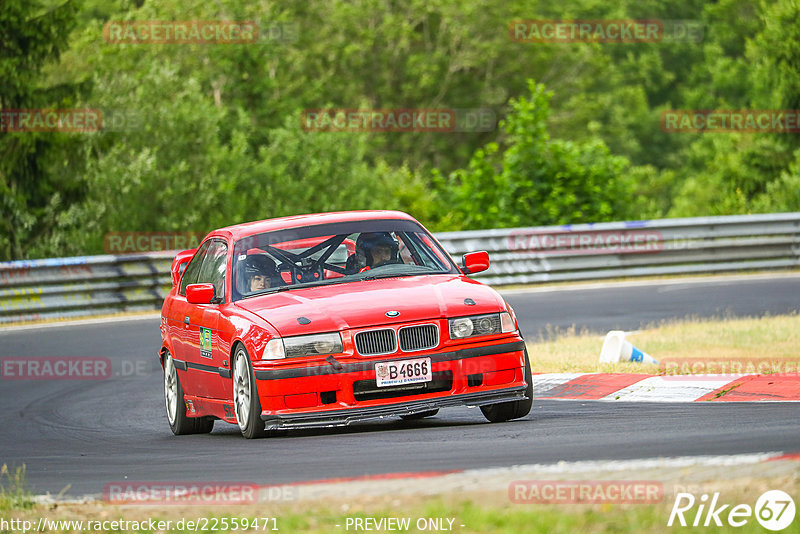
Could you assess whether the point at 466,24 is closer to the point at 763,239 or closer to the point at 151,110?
the point at 151,110

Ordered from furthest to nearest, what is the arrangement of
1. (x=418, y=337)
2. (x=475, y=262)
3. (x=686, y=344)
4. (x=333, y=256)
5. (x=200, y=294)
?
(x=686, y=344)
(x=475, y=262)
(x=333, y=256)
(x=200, y=294)
(x=418, y=337)

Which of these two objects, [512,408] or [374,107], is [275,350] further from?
[374,107]

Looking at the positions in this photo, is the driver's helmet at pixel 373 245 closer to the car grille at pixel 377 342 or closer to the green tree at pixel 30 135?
the car grille at pixel 377 342

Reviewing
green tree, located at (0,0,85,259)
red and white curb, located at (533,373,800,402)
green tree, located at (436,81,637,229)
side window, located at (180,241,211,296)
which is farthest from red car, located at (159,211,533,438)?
green tree, located at (0,0,85,259)

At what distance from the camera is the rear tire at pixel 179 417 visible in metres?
10.2

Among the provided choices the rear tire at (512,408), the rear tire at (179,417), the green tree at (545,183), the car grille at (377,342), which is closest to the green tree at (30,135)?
the green tree at (545,183)

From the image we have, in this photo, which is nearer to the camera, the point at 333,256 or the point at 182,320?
the point at 333,256

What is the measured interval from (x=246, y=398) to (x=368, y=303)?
102 centimetres

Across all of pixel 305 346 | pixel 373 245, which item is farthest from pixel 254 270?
pixel 305 346

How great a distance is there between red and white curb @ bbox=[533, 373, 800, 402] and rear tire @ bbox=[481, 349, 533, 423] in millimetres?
1203

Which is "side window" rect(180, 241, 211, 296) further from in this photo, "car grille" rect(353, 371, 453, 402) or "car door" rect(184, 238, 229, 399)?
"car grille" rect(353, 371, 453, 402)

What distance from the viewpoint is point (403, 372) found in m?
8.41

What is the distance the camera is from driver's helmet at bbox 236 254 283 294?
9484 mm

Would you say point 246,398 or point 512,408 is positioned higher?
point 246,398
